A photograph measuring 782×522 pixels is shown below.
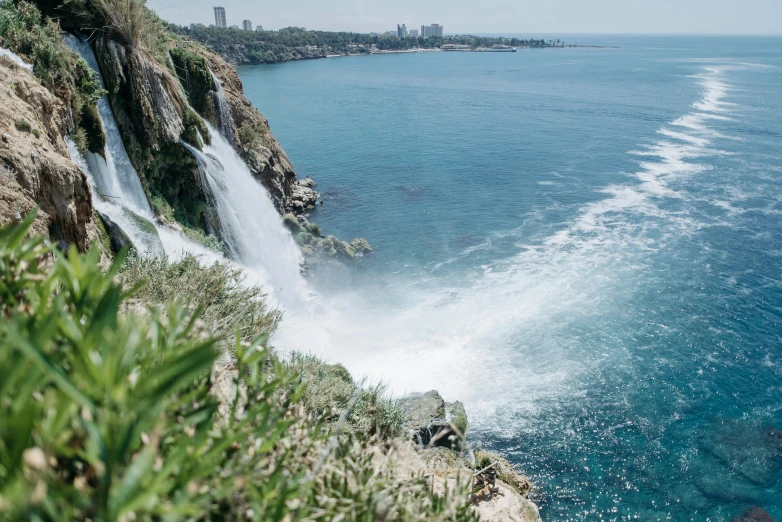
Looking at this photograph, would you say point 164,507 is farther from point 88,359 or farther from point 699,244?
point 699,244

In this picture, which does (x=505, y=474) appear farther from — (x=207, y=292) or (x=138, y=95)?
(x=138, y=95)

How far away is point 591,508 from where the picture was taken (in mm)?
13336

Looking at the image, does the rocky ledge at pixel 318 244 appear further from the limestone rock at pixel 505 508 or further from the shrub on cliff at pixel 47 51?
the limestone rock at pixel 505 508

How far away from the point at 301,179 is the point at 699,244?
24.3 m

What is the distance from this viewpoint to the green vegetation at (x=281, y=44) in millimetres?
104250

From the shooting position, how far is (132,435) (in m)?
2.51

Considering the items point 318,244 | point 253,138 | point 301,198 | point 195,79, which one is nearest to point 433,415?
point 318,244

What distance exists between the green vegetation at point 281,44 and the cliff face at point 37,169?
242 ft

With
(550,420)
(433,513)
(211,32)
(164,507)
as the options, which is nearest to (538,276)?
(550,420)

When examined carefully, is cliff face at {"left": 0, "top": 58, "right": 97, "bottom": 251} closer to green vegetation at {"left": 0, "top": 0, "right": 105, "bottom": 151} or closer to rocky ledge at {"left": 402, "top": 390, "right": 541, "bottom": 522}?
green vegetation at {"left": 0, "top": 0, "right": 105, "bottom": 151}

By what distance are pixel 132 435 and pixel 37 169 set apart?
8.06 meters

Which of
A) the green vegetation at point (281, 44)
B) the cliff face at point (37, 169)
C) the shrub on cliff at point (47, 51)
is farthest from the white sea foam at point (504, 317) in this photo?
the green vegetation at point (281, 44)

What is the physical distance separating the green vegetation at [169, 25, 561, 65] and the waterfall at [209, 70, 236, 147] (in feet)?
200

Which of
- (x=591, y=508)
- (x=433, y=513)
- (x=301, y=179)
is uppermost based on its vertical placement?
(x=433, y=513)
